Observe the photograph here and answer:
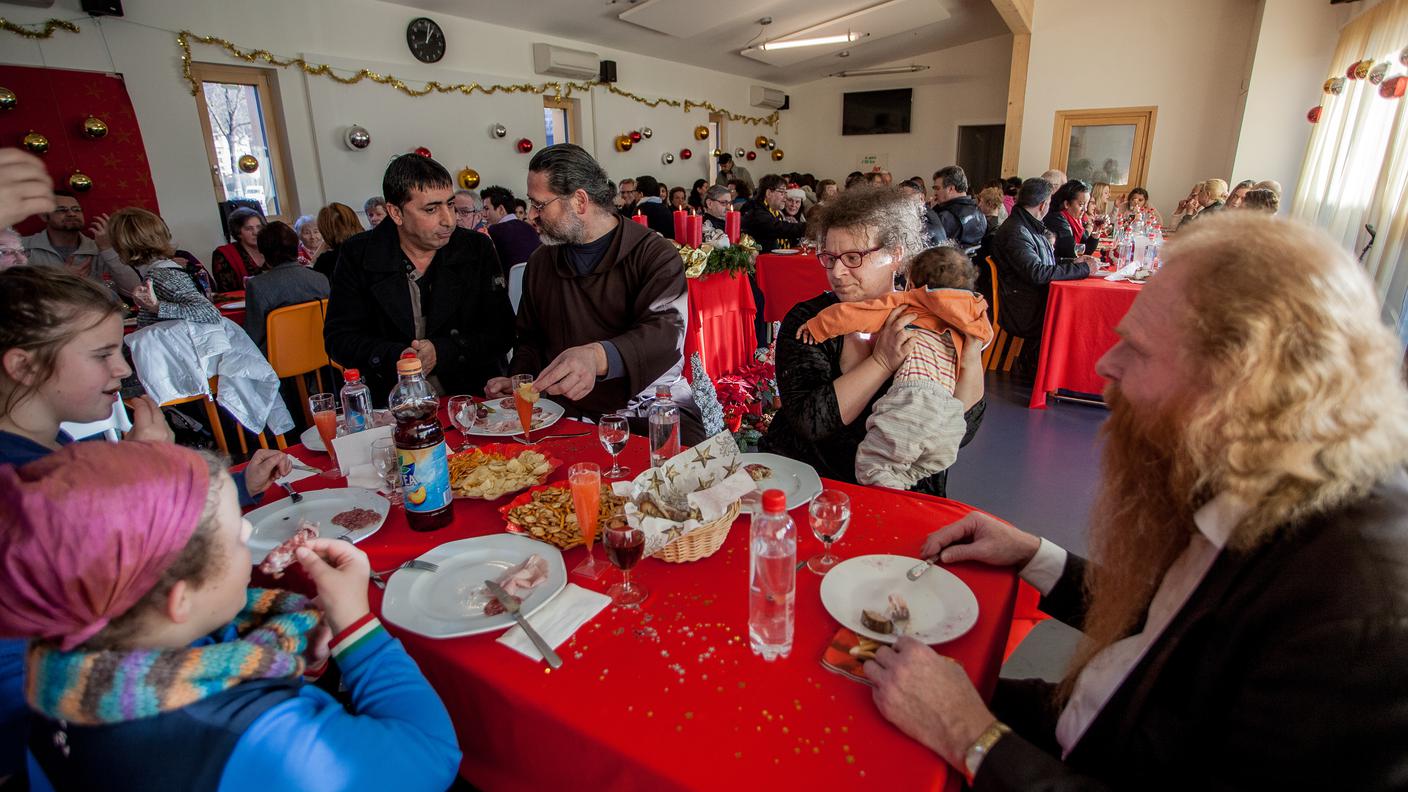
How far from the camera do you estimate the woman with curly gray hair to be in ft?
6.08

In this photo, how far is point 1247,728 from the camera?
0.76 meters

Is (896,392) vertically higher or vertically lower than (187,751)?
higher

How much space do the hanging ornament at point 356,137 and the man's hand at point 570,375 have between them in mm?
7016

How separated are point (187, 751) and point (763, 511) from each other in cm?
79

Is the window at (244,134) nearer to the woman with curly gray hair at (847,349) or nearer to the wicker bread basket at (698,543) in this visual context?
the woman with curly gray hair at (847,349)

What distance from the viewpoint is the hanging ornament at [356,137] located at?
7.43m

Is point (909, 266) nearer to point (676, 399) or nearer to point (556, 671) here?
point (676, 399)

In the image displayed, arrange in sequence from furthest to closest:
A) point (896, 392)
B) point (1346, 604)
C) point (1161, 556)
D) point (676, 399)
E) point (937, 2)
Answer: point (937, 2), point (676, 399), point (896, 392), point (1161, 556), point (1346, 604)

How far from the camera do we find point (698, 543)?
4.22 feet

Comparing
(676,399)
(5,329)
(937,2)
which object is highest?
(937,2)

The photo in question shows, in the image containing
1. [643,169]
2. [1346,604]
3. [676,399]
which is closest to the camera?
[1346,604]

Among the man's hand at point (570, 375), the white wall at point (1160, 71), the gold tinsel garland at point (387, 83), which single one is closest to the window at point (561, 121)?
the gold tinsel garland at point (387, 83)

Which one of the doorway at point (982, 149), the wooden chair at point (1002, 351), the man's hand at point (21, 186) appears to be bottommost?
the wooden chair at point (1002, 351)

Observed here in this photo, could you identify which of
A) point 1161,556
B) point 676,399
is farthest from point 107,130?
point 1161,556
